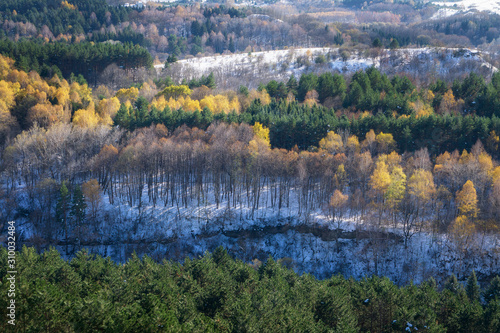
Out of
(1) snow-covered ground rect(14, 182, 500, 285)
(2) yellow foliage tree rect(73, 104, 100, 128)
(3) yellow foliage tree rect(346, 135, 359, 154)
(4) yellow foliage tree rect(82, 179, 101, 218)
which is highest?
(2) yellow foliage tree rect(73, 104, 100, 128)

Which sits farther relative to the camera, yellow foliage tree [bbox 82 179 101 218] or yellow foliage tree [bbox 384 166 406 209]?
yellow foliage tree [bbox 82 179 101 218]

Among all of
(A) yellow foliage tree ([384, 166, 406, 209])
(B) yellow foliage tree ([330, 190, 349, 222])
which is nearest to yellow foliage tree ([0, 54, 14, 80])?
(B) yellow foliage tree ([330, 190, 349, 222])

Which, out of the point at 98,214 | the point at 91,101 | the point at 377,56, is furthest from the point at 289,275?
the point at 377,56

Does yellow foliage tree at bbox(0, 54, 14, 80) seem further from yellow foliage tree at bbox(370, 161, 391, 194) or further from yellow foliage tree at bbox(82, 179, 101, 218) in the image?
yellow foliage tree at bbox(370, 161, 391, 194)

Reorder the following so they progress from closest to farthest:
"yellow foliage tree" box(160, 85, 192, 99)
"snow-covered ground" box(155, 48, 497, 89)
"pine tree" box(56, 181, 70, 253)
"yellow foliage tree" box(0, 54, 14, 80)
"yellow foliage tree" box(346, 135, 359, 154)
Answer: "pine tree" box(56, 181, 70, 253) < "yellow foliage tree" box(346, 135, 359, 154) < "yellow foliage tree" box(0, 54, 14, 80) < "yellow foliage tree" box(160, 85, 192, 99) < "snow-covered ground" box(155, 48, 497, 89)

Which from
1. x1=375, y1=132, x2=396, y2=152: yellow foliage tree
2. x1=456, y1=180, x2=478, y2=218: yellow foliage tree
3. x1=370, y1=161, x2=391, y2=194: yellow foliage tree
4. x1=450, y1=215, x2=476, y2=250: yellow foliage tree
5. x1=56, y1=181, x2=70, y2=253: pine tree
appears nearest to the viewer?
x1=450, y1=215, x2=476, y2=250: yellow foliage tree
